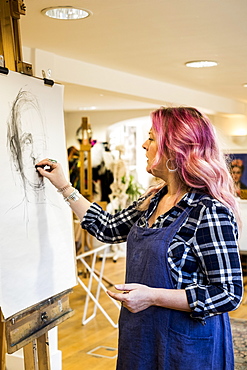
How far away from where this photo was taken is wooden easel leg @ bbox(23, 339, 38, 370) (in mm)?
2143

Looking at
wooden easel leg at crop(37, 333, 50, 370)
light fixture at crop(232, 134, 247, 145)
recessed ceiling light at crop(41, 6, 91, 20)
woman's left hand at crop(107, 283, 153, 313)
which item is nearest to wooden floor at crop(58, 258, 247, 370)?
wooden easel leg at crop(37, 333, 50, 370)

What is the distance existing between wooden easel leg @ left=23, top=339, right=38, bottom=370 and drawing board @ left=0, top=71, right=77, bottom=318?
0.61 ft

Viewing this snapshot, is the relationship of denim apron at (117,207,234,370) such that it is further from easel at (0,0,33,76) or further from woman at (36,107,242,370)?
easel at (0,0,33,76)

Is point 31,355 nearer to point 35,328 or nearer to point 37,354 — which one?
point 37,354

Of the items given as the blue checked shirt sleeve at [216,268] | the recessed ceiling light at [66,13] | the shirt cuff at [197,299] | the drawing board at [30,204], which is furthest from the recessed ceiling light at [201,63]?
the shirt cuff at [197,299]

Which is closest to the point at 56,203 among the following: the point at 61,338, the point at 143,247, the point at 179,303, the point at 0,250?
the point at 0,250

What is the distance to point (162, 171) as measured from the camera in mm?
1898

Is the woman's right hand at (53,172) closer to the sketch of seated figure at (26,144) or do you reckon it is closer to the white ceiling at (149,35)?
the sketch of seated figure at (26,144)

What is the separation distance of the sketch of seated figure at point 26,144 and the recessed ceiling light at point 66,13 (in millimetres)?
604

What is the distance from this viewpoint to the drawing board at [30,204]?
2.02 m

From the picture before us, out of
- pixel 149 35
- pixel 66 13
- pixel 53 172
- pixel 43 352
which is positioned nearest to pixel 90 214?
pixel 53 172

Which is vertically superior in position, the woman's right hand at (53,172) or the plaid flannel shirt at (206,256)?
the woman's right hand at (53,172)

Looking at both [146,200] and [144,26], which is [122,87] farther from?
[146,200]

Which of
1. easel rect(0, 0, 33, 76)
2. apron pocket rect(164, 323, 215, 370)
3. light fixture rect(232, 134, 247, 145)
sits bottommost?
apron pocket rect(164, 323, 215, 370)
